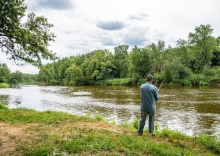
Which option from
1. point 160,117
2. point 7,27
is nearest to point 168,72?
point 160,117

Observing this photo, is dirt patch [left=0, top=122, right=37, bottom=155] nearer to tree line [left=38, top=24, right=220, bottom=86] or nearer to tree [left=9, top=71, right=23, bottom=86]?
tree line [left=38, top=24, right=220, bottom=86]

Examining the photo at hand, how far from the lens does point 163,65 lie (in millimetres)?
82438

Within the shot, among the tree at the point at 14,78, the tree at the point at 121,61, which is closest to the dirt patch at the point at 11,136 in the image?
the tree at the point at 121,61

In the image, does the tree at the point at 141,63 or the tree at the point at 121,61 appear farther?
the tree at the point at 121,61

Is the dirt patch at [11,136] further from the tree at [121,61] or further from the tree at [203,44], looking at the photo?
the tree at [121,61]

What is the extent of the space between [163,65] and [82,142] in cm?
7693

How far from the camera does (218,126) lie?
17.4 meters

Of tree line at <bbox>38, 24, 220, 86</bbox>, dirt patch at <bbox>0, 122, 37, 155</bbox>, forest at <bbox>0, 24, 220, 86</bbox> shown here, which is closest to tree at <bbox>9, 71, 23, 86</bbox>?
forest at <bbox>0, 24, 220, 86</bbox>

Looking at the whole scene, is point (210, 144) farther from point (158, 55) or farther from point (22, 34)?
point (158, 55)

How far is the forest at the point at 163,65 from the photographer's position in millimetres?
71250

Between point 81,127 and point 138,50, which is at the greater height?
point 138,50

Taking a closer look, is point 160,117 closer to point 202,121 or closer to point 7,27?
point 202,121

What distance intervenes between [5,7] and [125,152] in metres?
9.77

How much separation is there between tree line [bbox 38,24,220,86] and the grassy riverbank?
4578 centimetres
